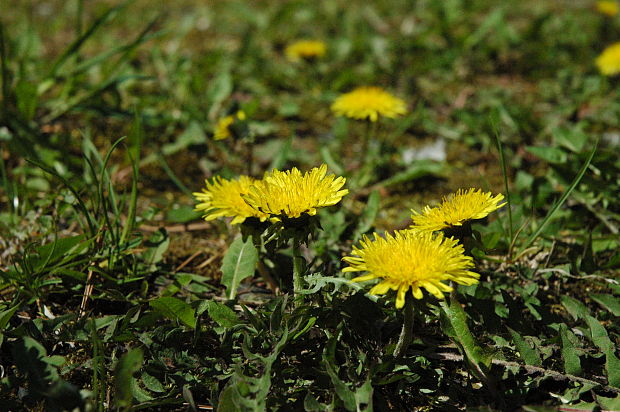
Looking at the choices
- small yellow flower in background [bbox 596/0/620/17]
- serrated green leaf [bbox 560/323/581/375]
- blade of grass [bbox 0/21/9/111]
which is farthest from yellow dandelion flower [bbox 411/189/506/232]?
small yellow flower in background [bbox 596/0/620/17]

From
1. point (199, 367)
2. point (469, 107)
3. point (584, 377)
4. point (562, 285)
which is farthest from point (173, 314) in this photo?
point (469, 107)

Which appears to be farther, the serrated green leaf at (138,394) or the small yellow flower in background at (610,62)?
the small yellow flower in background at (610,62)

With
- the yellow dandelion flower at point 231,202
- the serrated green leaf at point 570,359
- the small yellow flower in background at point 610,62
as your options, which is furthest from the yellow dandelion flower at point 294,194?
the small yellow flower in background at point 610,62

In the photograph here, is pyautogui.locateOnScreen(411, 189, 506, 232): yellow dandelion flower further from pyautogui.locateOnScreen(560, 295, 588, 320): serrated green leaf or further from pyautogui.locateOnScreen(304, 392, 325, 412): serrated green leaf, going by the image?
pyautogui.locateOnScreen(304, 392, 325, 412): serrated green leaf

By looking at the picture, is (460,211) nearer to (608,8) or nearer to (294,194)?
(294,194)

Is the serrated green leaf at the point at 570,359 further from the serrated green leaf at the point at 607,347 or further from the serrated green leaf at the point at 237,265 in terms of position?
the serrated green leaf at the point at 237,265

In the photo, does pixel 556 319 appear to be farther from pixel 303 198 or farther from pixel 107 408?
pixel 107 408

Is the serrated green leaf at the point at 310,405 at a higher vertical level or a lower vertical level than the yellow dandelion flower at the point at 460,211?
lower
